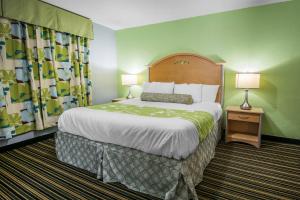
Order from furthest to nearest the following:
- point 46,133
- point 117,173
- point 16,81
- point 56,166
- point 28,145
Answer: point 46,133 → point 28,145 → point 16,81 → point 56,166 → point 117,173

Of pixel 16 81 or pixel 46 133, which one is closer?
pixel 16 81

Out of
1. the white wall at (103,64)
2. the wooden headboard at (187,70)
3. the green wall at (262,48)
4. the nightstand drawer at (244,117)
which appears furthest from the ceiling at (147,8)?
the nightstand drawer at (244,117)

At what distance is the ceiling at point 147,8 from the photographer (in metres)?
3.09

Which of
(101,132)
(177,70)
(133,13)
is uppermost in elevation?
(133,13)

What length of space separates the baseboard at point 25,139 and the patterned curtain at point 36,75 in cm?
15

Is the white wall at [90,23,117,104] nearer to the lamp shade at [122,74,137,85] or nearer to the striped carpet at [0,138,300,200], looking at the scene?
the lamp shade at [122,74,137,85]

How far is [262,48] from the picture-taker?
323 centimetres

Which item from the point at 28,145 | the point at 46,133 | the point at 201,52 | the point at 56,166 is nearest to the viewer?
the point at 56,166

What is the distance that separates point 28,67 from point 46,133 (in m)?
1.29

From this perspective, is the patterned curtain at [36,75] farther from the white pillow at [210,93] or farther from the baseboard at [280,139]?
the baseboard at [280,139]

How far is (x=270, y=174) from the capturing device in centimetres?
223

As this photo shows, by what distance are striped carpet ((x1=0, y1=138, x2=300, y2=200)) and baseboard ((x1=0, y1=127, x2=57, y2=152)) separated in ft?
0.41

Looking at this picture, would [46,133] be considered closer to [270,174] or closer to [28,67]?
[28,67]

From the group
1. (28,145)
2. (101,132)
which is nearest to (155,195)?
(101,132)
